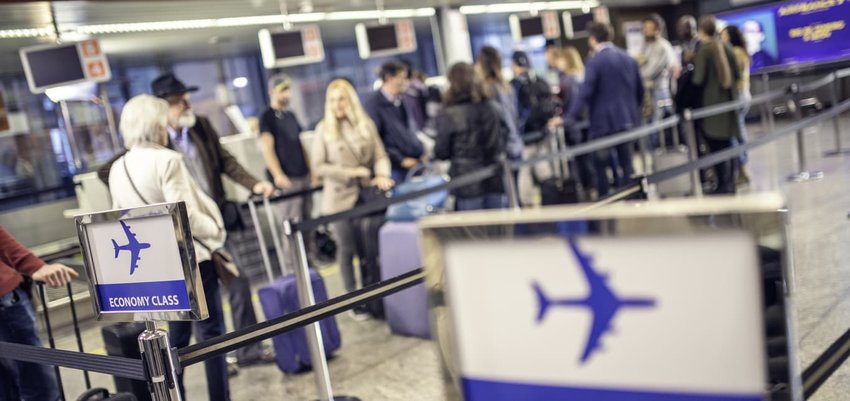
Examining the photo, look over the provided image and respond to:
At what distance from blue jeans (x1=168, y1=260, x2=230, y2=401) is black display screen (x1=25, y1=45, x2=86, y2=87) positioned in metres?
6.08

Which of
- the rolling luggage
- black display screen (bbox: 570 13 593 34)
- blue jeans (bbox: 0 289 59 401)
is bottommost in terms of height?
the rolling luggage

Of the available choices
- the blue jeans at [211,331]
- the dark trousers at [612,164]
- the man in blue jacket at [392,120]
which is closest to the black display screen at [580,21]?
the dark trousers at [612,164]

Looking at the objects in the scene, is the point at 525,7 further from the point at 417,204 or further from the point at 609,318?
the point at 609,318

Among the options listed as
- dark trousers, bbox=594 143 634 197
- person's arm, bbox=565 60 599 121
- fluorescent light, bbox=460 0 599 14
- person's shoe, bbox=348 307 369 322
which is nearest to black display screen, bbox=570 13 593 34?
fluorescent light, bbox=460 0 599 14

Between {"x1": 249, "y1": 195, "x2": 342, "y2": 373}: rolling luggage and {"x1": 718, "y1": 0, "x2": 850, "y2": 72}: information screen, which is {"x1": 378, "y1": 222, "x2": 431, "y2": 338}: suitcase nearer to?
{"x1": 249, "y1": 195, "x2": 342, "y2": 373}: rolling luggage

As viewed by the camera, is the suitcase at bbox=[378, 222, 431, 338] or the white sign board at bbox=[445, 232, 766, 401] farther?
the suitcase at bbox=[378, 222, 431, 338]

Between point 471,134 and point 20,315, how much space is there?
281 centimetres

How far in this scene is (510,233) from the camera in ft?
3.44

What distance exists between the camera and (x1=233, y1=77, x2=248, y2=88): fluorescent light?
15.6 metres

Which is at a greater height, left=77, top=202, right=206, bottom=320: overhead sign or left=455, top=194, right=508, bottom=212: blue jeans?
left=77, top=202, right=206, bottom=320: overhead sign

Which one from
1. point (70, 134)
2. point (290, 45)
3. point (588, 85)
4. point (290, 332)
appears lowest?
point (290, 332)

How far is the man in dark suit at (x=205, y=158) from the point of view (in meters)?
4.34

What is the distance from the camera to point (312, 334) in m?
3.63

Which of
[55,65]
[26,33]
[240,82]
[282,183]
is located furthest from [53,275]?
[240,82]
